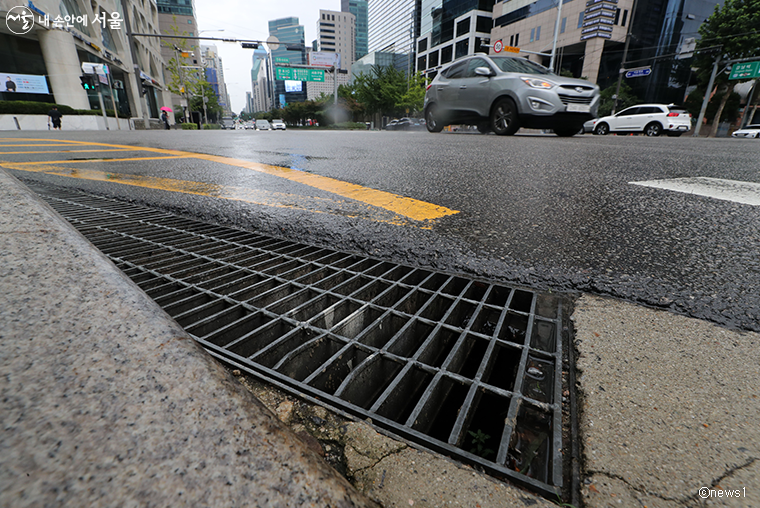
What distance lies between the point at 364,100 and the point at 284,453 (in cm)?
4862

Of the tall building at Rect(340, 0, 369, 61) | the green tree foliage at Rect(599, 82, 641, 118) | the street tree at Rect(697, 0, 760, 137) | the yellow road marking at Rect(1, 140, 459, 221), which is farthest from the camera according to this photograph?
the tall building at Rect(340, 0, 369, 61)

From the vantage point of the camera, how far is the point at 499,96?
309 inches

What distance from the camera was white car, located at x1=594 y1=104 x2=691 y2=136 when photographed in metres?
15.7

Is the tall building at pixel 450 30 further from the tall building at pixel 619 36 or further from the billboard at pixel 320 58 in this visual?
the billboard at pixel 320 58

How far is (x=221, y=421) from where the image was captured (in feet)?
1.70

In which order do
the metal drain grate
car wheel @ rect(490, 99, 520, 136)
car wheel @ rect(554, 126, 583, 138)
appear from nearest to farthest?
the metal drain grate
car wheel @ rect(490, 99, 520, 136)
car wheel @ rect(554, 126, 583, 138)

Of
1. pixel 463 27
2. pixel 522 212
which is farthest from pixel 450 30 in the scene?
pixel 522 212

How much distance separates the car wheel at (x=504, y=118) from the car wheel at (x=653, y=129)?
1231 centimetres

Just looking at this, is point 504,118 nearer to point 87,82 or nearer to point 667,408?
point 667,408

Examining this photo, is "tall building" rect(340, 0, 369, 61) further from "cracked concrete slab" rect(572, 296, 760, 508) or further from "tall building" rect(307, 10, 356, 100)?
"cracked concrete slab" rect(572, 296, 760, 508)

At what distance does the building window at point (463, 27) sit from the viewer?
54.7 metres

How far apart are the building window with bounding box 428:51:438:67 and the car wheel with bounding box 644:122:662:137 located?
54063mm

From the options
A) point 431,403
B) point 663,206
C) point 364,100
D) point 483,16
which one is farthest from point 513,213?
point 483,16

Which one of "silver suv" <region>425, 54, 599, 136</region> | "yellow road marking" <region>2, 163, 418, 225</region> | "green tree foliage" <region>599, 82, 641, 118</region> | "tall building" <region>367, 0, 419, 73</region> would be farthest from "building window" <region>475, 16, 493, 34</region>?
"yellow road marking" <region>2, 163, 418, 225</region>
